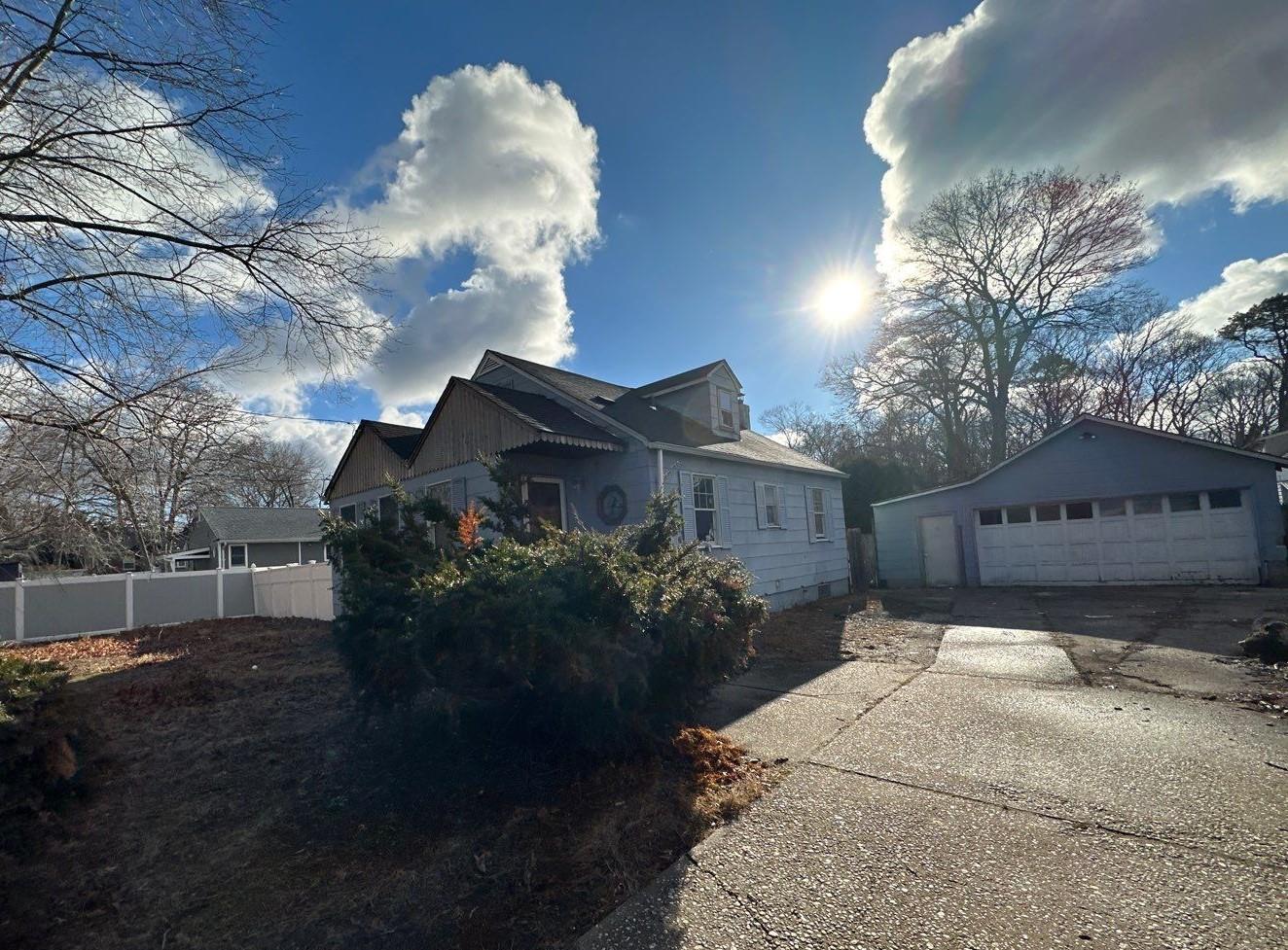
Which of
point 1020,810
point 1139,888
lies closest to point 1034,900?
point 1139,888

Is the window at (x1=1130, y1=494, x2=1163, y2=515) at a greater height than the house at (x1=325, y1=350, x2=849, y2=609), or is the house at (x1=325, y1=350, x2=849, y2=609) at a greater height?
the house at (x1=325, y1=350, x2=849, y2=609)

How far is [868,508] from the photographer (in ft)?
69.7

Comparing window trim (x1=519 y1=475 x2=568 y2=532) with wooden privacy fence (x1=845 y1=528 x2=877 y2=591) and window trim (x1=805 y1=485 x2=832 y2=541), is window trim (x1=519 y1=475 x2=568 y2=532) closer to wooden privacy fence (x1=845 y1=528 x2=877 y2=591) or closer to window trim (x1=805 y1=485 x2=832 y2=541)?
window trim (x1=805 y1=485 x2=832 y2=541)

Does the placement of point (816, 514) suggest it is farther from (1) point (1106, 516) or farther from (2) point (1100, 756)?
(2) point (1100, 756)

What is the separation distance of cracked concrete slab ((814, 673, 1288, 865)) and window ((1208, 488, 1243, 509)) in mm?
11494

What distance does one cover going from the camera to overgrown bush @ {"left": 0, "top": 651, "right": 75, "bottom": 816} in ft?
10.1

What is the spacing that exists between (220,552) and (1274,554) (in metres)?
34.8

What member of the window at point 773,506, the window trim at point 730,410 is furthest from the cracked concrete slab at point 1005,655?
the window trim at point 730,410

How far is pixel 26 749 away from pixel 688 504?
848 centimetres

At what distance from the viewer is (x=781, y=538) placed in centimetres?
1294

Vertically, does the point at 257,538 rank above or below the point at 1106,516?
above

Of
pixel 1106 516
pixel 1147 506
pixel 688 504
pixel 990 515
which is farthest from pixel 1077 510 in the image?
pixel 688 504

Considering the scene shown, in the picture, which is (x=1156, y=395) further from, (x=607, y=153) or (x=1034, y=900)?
(x=1034, y=900)

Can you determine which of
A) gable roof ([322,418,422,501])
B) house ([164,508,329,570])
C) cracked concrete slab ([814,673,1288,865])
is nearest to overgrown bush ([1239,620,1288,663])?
cracked concrete slab ([814,673,1288,865])
